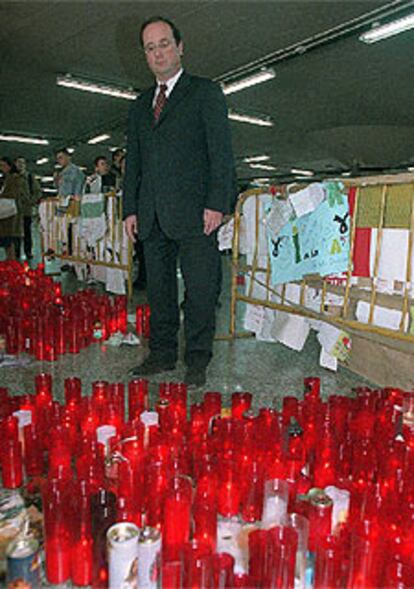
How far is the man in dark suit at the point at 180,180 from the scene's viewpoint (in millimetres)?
2846

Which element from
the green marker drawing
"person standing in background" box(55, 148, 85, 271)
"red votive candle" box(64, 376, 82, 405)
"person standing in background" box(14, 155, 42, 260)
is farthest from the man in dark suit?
"person standing in background" box(14, 155, 42, 260)

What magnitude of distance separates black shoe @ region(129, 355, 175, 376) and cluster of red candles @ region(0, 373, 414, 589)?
0.80m

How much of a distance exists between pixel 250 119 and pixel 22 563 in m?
14.1

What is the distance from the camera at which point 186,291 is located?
314 centimetres

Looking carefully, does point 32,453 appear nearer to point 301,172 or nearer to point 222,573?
point 222,573

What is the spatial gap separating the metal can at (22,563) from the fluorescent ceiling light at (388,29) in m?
7.94

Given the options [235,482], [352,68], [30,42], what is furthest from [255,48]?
[235,482]

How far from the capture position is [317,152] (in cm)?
1986

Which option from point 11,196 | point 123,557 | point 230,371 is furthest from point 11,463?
point 11,196

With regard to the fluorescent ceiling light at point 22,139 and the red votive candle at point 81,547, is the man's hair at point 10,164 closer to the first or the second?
the red votive candle at point 81,547

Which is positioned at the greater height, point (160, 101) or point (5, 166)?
point (5, 166)

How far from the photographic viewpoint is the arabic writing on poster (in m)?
3.09

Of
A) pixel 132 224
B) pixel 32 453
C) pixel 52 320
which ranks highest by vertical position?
pixel 132 224

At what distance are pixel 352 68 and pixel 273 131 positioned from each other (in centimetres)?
660
